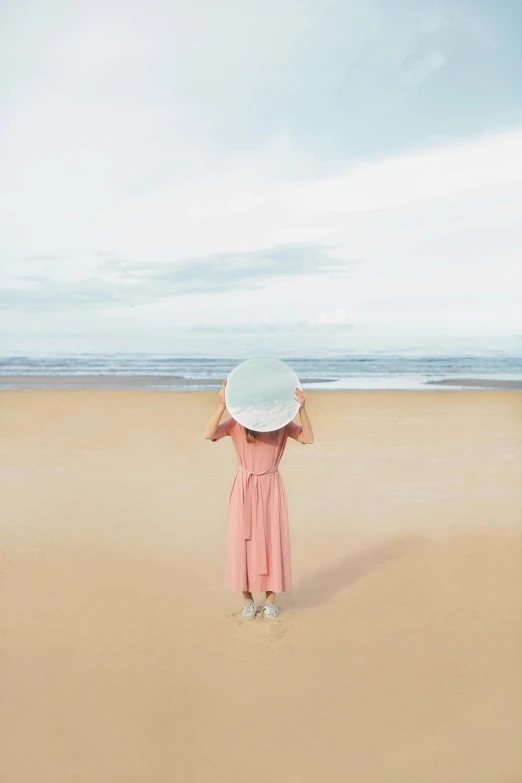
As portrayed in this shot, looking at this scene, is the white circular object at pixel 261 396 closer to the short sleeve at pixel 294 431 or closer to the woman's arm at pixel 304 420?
the woman's arm at pixel 304 420

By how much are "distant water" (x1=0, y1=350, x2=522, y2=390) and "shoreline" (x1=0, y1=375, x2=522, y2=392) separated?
0.04 metres

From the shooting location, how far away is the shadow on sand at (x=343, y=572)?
5727 millimetres

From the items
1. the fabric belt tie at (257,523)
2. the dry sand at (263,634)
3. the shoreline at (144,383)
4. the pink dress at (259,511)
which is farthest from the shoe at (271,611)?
the shoreline at (144,383)

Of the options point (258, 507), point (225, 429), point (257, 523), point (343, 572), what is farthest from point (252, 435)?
point (343, 572)

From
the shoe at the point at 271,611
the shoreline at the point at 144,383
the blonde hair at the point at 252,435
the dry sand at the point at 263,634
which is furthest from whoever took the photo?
the shoreline at the point at 144,383

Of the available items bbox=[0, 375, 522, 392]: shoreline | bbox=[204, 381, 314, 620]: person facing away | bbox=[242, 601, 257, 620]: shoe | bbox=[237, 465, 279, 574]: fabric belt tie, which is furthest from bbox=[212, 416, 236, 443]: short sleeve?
bbox=[0, 375, 522, 392]: shoreline

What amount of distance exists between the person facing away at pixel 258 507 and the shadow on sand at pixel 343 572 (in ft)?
2.37

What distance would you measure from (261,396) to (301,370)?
115ft

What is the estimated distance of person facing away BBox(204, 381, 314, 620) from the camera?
4945mm

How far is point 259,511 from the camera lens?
496 centimetres

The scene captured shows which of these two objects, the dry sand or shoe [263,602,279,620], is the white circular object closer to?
shoe [263,602,279,620]

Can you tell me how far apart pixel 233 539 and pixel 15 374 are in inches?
1328

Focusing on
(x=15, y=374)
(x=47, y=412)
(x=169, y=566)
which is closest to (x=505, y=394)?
(x=47, y=412)

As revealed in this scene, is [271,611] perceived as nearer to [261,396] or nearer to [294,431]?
[294,431]
